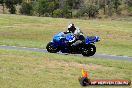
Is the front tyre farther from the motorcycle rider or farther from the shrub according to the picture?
the shrub

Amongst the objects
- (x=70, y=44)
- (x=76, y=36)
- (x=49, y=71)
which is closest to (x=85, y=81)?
(x=49, y=71)

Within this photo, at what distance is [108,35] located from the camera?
4244 cm

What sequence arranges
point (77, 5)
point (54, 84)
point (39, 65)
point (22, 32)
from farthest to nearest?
point (77, 5) < point (22, 32) < point (39, 65) < point (54, 84)

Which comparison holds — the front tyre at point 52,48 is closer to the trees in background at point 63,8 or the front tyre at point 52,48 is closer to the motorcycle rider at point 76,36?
the motorcycle rider at point 76,36

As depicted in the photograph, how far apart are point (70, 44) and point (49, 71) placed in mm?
6964

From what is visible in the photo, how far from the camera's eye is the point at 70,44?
21.8m

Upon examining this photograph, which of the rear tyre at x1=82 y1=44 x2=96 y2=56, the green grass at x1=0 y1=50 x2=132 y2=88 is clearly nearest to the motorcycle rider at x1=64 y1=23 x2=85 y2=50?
the rear tyre at x1=82 y1=44 x2=96 y2=56

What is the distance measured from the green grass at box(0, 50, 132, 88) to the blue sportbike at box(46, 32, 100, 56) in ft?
10.8

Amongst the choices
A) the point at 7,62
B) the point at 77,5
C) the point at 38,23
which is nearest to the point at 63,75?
the point at 7,62

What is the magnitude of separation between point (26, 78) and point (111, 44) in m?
22.3

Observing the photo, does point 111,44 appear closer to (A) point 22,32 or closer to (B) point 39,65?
(A) point 22,32

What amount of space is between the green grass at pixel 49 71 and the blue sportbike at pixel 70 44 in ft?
10.8

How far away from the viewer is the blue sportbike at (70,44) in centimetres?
2148

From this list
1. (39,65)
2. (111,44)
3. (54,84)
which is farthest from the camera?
(111,44)
